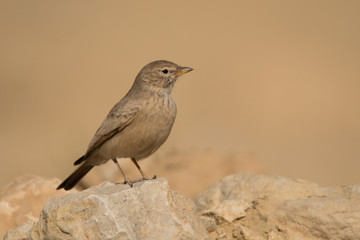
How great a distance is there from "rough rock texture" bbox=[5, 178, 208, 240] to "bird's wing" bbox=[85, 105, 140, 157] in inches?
50.1

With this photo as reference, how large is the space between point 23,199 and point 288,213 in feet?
9.67

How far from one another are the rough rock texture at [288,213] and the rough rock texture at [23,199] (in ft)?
6.44

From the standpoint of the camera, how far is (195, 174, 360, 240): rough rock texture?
19.1ft

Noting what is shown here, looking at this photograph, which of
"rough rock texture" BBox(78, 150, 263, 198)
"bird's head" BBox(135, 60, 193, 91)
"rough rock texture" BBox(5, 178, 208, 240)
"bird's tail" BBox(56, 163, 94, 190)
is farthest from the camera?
"rough rock texture" BBox(78, 150, 263, 198)

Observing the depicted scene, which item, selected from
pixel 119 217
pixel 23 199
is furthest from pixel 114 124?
pixel 119 217

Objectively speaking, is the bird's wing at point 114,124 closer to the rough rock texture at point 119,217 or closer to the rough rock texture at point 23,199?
the rough rock texture at point 23,199

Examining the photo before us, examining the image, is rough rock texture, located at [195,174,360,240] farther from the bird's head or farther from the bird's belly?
the bird's head

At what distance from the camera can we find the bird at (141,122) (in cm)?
650

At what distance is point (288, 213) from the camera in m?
6.07

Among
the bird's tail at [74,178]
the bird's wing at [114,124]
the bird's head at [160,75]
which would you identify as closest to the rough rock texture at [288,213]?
the bird's wing at [114,124]

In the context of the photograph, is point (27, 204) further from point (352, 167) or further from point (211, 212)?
point (352, 167)

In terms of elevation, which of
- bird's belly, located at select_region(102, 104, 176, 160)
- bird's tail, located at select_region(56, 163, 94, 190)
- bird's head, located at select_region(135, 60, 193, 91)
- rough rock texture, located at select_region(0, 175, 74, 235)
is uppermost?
bird's head, located at select_region(135, 60, 193, 91)

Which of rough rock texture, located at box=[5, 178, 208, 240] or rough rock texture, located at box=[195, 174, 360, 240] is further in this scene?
rough rock texture, located at box=[195, 174, 360, 240]

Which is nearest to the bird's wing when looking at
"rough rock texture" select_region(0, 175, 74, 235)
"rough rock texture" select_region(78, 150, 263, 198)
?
"rough rock texture" select_region(0, 175, 74, 235)
